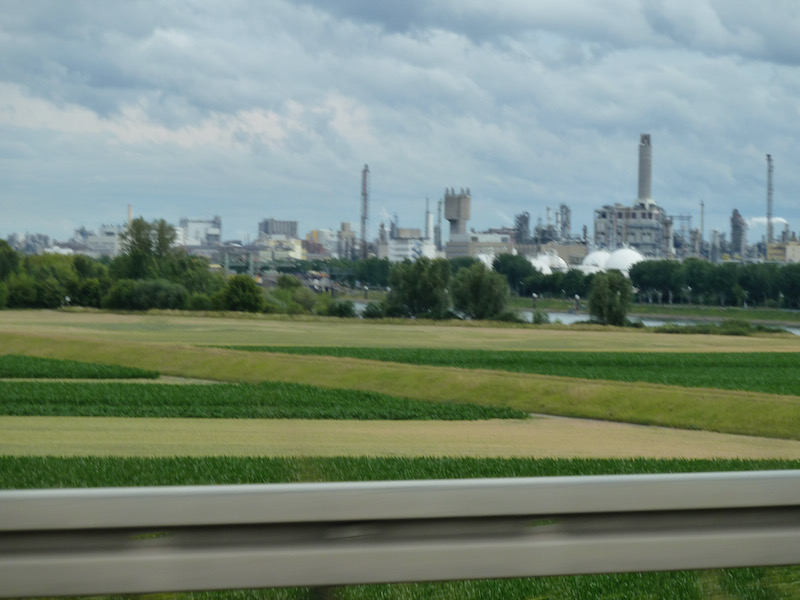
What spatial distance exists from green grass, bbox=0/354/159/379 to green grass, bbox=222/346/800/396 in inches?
52.3

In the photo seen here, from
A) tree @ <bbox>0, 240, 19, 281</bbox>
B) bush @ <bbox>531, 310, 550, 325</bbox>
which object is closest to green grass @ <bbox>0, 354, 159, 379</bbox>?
tree @ <bbox>0, 240, 19, 281</bbox>

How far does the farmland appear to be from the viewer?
8.00 m

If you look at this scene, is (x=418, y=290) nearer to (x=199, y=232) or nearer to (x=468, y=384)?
(x=468, y=384)

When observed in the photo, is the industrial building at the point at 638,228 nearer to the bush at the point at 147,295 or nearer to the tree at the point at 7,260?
the bush at the point at 147,295

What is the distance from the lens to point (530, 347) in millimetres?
13180

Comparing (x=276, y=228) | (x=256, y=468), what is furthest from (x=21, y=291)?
(x=256, y=468)

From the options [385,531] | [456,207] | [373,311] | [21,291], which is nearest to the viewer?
[385,531]

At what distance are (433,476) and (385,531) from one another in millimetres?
4239

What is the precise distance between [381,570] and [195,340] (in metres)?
9.29

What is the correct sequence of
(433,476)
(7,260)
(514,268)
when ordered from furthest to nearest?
(514,268) → (7,260) → (433,476)

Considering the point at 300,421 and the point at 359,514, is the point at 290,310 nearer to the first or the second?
the point at 300,421

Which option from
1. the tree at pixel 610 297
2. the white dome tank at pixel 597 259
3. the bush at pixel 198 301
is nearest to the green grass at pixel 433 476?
the bush at pixel 198 301

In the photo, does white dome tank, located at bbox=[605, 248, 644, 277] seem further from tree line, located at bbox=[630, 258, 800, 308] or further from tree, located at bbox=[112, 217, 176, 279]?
tree, located at bbox=[112, 217, 176, 279]

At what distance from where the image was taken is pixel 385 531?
3041 mm
